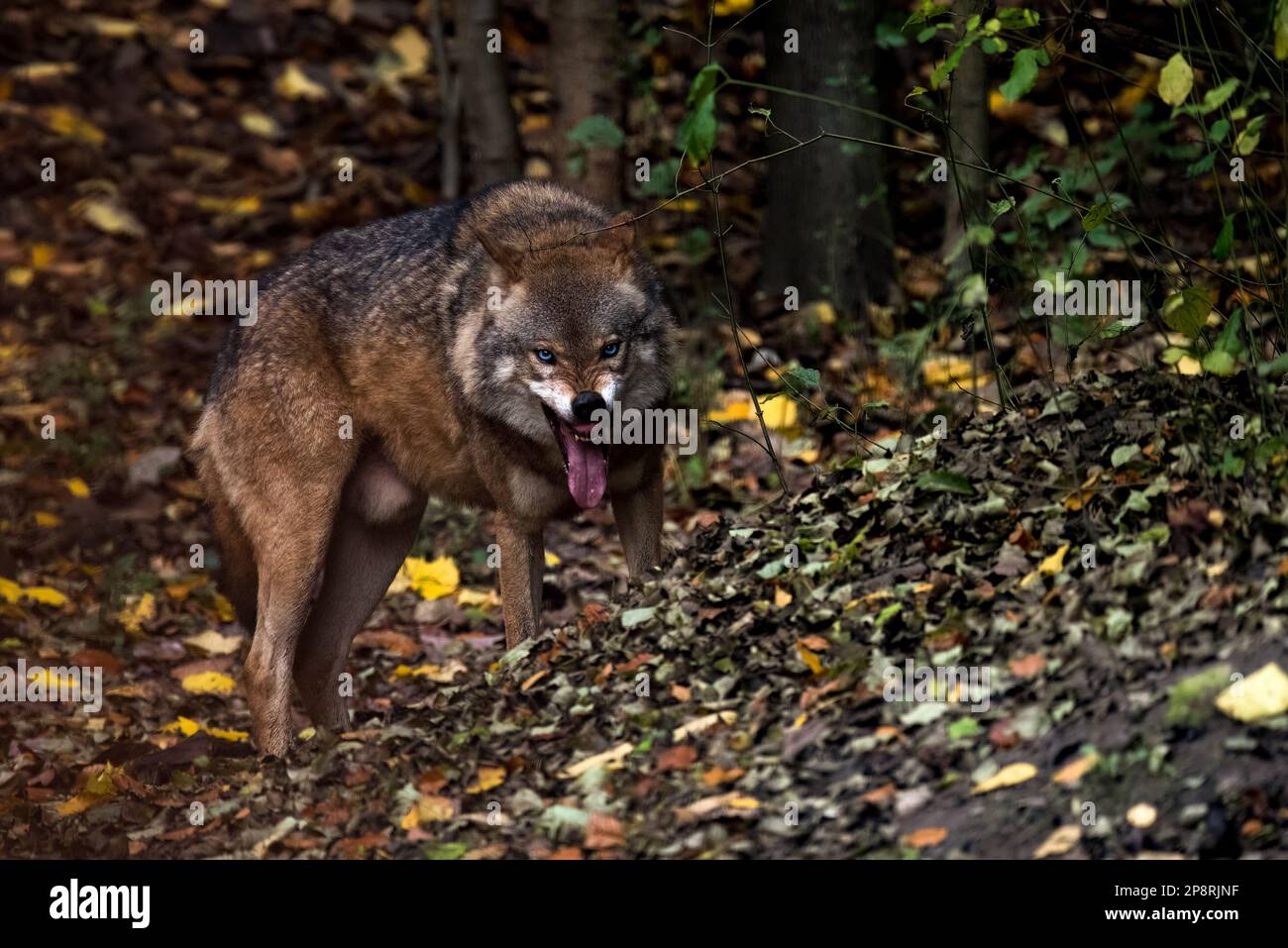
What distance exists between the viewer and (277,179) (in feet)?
41.8

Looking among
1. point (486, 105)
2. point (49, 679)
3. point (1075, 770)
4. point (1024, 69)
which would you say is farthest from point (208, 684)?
point (1024, 69)

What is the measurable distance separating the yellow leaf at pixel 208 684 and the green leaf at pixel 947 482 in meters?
4.05

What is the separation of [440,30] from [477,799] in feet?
28.3

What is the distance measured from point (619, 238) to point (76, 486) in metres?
4.43

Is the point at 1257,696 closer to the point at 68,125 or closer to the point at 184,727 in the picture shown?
the point at 184,727

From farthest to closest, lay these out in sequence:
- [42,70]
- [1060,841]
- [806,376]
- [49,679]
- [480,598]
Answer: [42,70] < [480,598] < [49,679] < [806,376] < [1060,841]

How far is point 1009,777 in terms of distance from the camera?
14.7ft

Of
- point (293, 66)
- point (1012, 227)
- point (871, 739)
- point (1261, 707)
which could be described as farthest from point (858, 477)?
point (293, 66)

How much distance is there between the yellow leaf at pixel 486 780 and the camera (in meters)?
5.56

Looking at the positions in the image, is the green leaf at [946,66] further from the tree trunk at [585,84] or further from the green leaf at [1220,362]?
the tree trunk at [585,84]

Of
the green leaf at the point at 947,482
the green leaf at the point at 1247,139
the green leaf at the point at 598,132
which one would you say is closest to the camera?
the green leaf at the point at 1247,139

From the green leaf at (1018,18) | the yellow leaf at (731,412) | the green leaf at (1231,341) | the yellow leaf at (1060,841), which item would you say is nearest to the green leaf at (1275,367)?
the green leaf at (1231,341)

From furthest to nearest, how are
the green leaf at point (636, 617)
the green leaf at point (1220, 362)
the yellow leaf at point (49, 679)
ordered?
1. the yellow leaf at point (49, 679)
2. the green leaf at point (636, 617)
3. the green leaf at point (1220, 362)

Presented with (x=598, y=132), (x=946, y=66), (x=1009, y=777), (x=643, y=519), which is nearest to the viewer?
(x=1009, y=777)
